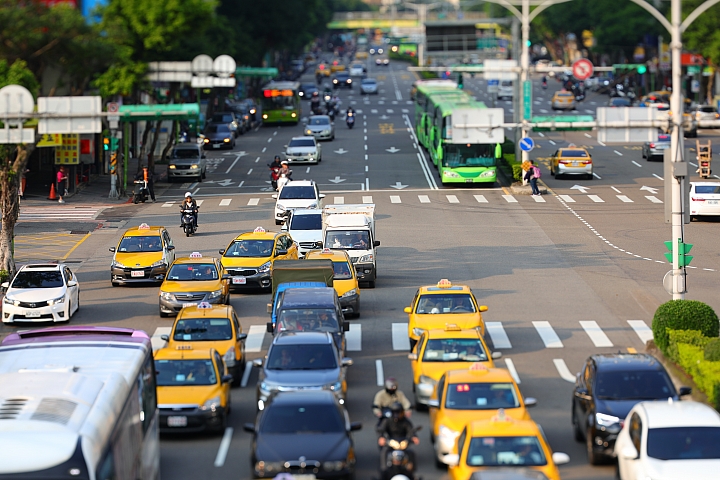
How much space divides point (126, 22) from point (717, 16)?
165 feet

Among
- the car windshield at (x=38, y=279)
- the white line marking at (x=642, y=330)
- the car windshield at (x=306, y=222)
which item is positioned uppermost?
the car windshield at (x=306, y=222)

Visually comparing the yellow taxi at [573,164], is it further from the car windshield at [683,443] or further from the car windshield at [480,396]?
the car windshield at [683,443]

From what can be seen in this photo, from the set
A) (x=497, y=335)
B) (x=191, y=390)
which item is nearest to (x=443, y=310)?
(x=497, y=335)

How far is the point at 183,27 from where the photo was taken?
202 feet

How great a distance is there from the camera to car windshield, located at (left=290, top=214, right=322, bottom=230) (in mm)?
39156

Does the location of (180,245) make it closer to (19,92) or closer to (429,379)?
(19,92)

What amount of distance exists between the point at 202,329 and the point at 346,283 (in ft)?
22.3

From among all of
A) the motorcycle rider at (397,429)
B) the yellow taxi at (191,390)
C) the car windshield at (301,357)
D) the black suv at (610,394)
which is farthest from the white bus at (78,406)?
the black suv at (610,394)

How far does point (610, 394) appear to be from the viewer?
1883cm

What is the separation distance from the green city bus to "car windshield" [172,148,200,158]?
26.1 metres

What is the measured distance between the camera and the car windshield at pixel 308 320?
2488 centimetres

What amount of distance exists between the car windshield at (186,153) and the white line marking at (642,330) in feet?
118

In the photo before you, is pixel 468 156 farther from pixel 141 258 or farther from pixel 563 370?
pixel 563 370

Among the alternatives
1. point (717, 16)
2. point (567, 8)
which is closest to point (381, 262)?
point (717, 16)
